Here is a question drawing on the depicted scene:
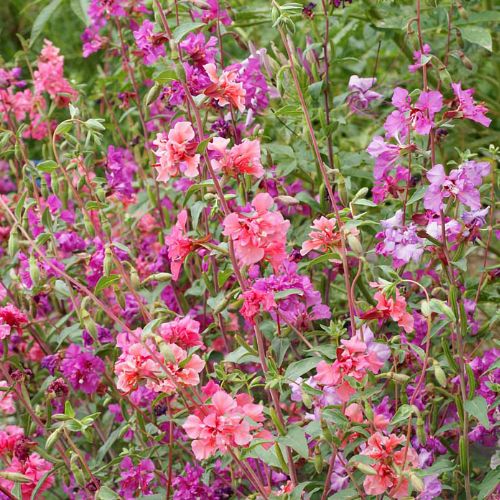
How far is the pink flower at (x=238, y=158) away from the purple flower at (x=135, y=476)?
530mm

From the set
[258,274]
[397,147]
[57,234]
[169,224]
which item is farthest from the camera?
[169,224]

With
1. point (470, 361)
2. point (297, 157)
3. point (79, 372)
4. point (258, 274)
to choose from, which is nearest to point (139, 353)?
point (258, 274)

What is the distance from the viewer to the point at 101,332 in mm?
1563

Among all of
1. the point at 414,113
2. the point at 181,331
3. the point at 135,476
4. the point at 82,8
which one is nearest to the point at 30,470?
the point at 135,476

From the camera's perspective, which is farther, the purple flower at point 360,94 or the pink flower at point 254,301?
the purple flower at point 360,94

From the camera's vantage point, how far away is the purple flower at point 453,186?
1214 mm

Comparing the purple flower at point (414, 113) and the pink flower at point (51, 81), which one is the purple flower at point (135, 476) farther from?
the pink flower at point (51, 81)

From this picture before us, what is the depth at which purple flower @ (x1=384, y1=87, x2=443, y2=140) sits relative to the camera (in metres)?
1.26

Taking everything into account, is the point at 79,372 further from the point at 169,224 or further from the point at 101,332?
the point at 169,224

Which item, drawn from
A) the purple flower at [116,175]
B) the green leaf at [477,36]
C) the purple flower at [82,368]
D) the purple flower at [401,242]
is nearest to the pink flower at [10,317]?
the purple flower at [82,368]

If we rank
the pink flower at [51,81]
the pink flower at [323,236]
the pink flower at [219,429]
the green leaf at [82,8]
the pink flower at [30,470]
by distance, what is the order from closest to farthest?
the pink flower at [219,429] < the pink flower at [323,236] < the pink flower at [30,470] < the pink flower at [51,81] < the green leaf at [82,8]

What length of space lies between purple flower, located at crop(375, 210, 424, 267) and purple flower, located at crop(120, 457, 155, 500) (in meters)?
0.51

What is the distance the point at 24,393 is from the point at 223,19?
0.79 meters

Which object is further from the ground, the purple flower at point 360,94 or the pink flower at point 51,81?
the pink flower at point 51,81
